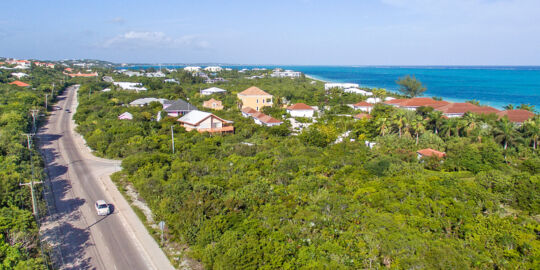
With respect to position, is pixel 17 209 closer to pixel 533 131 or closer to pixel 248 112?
pixel 248 112

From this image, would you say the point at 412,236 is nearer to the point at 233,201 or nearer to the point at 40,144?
the point at 233,201

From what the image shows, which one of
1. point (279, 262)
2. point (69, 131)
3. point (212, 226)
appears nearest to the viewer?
point (279, 262)

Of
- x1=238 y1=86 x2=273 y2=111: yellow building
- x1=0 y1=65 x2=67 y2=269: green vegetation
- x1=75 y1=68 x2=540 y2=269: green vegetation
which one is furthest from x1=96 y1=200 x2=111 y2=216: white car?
x1=238 y1=86 x2=273 y2=111: yellow building

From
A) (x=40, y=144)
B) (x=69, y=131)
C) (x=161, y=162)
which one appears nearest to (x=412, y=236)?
(x=161, y=162)

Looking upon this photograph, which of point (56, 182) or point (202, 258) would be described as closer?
point (202, 258)

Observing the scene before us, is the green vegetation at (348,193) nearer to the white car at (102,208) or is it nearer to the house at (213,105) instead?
the white car at (102,208)

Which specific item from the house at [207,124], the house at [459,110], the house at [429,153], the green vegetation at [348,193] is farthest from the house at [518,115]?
the house at [207,124]
